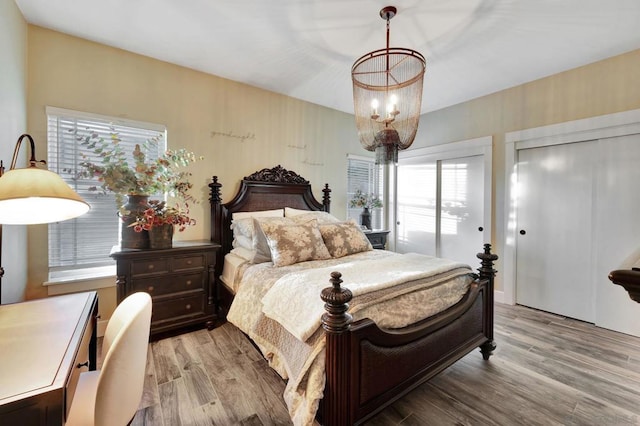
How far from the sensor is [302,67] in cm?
287

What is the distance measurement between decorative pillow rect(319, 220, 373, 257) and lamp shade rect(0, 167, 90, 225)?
1.90 m

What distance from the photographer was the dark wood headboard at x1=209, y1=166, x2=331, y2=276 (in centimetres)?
302

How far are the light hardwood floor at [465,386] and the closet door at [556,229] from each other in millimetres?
570

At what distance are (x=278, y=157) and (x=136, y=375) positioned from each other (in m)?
2.89

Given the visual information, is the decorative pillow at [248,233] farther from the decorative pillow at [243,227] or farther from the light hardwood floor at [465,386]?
the light hardwood floor at [465,386]

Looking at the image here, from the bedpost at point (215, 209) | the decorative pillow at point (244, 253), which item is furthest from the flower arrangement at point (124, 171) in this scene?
the decorative pillow at point (244, 253)

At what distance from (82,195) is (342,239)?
2445 mm

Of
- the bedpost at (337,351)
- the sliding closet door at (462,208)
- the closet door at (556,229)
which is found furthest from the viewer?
the sliding closet door at (462,208)

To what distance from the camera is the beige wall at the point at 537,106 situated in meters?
2.67

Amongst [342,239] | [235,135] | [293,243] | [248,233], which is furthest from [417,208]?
[235,135]

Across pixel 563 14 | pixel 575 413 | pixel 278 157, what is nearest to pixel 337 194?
pixel 278 157

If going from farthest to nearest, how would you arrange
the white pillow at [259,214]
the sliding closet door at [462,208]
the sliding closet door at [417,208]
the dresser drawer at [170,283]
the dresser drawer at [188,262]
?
the sliding closet door at [417,208]
the sliding closet door at [462,208]
the white pillow at [259,214]
the dresser drawer at [188,262]
the dresser drawer at [170,283]

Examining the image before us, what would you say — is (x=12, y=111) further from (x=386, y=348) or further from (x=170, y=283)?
(x=386, y=348)

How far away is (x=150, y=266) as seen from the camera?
2.36 m
